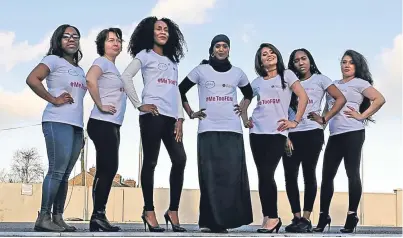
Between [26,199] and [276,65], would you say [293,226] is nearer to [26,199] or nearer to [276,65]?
[276,65]

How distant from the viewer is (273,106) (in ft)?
21.0

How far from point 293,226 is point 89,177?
123 ft

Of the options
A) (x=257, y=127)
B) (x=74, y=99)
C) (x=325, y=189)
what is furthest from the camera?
(x=325, y=189)

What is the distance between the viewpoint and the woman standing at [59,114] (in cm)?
574

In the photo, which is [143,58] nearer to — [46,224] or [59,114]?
[59,114]

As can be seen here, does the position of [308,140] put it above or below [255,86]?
below

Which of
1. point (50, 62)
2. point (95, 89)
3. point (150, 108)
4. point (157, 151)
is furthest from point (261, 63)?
point (50, 62)

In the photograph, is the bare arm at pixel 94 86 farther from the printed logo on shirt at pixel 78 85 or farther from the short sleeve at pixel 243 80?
the short sleeve at pixel 243 80

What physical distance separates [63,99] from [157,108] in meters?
0.82

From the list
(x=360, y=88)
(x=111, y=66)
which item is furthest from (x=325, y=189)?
(x=111, y=66)

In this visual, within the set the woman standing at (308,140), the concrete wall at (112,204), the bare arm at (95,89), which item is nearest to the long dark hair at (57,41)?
the bare arm at (95,89)

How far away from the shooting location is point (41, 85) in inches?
226

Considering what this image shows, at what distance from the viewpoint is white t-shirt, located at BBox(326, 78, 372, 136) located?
682 centimetres

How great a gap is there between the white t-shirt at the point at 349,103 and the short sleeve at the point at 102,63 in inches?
95.4
